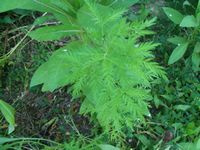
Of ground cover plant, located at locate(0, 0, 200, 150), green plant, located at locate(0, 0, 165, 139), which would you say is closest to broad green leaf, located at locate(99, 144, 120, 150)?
ground cover plant, located at locate(0, 0, 200, 150)

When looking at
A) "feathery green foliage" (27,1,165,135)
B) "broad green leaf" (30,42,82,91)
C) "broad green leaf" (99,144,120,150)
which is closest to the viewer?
"feathery green foliage" (27,1,165,135)

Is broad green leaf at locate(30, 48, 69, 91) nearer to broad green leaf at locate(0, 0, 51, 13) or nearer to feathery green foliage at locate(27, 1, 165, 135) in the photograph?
feathery green foliage at locate(27, 1, 165, 135)

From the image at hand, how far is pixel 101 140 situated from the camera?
2.32 metres

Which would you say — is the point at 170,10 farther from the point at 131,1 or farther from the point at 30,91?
the point at 30,91

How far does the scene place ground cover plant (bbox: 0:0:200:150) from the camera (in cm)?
176

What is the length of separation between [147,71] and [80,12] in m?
0.43

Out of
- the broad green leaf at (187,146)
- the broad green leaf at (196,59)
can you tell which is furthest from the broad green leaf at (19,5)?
the broad green leaf at (187,146)

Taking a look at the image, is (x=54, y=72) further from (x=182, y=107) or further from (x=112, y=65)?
(x=182, y=107)

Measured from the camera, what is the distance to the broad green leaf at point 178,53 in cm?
236

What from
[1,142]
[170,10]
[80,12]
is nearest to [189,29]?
[170,10]

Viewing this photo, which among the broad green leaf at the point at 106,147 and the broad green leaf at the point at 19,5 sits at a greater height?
the broad green leaf at the point at 19,5

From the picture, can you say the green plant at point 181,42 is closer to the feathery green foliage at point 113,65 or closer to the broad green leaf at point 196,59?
the broad green leaf at point 196,59

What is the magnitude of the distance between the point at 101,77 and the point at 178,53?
750mm

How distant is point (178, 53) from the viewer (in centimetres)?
237
